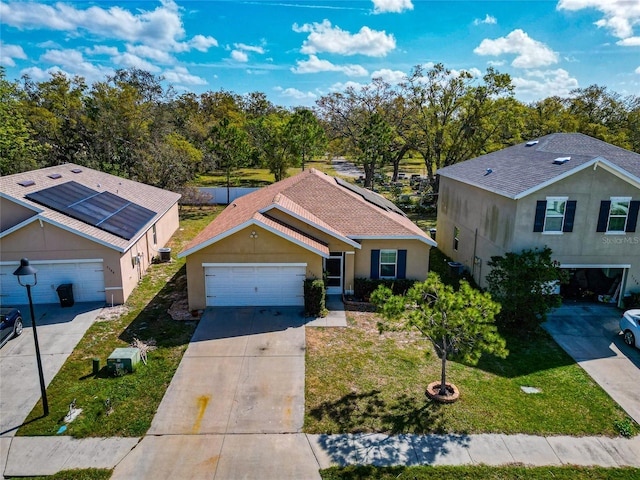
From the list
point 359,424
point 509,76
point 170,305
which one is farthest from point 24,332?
point 509,76

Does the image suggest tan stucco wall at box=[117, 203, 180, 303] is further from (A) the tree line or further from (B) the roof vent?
(B) the roof vent

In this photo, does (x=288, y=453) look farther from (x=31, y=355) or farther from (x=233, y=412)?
(x=31, y=355)

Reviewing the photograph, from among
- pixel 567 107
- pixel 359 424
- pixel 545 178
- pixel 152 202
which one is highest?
pixel 567 107

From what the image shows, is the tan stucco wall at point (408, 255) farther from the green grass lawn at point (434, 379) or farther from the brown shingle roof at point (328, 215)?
the green grass lawn at point (434, 379)

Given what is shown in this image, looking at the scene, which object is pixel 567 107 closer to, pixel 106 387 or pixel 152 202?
pixel 152 202

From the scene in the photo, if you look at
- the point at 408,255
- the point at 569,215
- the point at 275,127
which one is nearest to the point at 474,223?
the point at 408,255

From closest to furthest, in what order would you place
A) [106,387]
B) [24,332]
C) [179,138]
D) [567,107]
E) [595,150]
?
[106,387] → [24,332] → [595,150] → [179,138] → [567,107]
